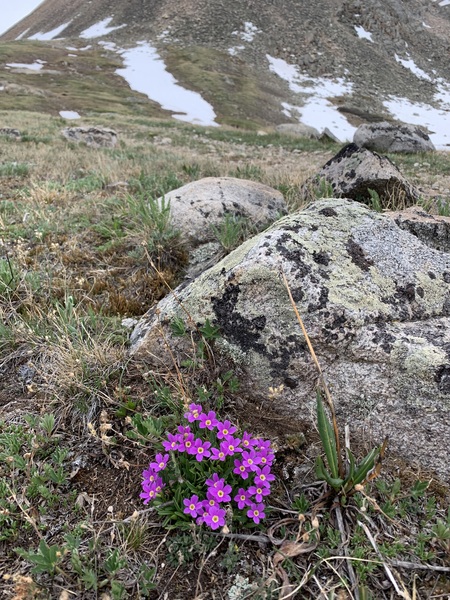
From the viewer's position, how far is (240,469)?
2002 mm

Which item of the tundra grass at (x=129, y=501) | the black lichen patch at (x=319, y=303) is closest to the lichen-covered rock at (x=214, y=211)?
the tundra grass at (x=129, y=501)

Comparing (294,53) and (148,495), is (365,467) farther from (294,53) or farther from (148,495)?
(294,53)

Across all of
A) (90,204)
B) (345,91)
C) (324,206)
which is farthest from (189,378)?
(345,91)

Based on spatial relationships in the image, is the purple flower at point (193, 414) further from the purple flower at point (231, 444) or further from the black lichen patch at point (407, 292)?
the black lichen patch at point (407, 292)

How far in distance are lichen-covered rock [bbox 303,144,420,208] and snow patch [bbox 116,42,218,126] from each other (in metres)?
39.3

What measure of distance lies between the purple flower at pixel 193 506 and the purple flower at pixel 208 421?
324 mm

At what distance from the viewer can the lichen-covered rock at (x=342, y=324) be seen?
2.32 m

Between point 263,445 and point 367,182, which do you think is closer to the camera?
point 263,445

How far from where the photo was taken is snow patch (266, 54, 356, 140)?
149 ft

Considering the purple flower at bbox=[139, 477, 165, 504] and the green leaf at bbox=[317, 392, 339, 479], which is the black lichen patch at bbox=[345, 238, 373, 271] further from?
the purple flower at bbox=[139, 477, 165, 504]

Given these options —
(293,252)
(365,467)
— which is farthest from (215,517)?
(293,252)

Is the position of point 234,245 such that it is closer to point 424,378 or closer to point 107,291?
point 107,291

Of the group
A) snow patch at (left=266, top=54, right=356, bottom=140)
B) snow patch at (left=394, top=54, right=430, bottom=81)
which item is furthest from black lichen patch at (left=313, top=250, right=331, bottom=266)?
snow patch at (left=394, top=54, right=430, bottom=81)

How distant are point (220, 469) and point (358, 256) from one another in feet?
5.20
